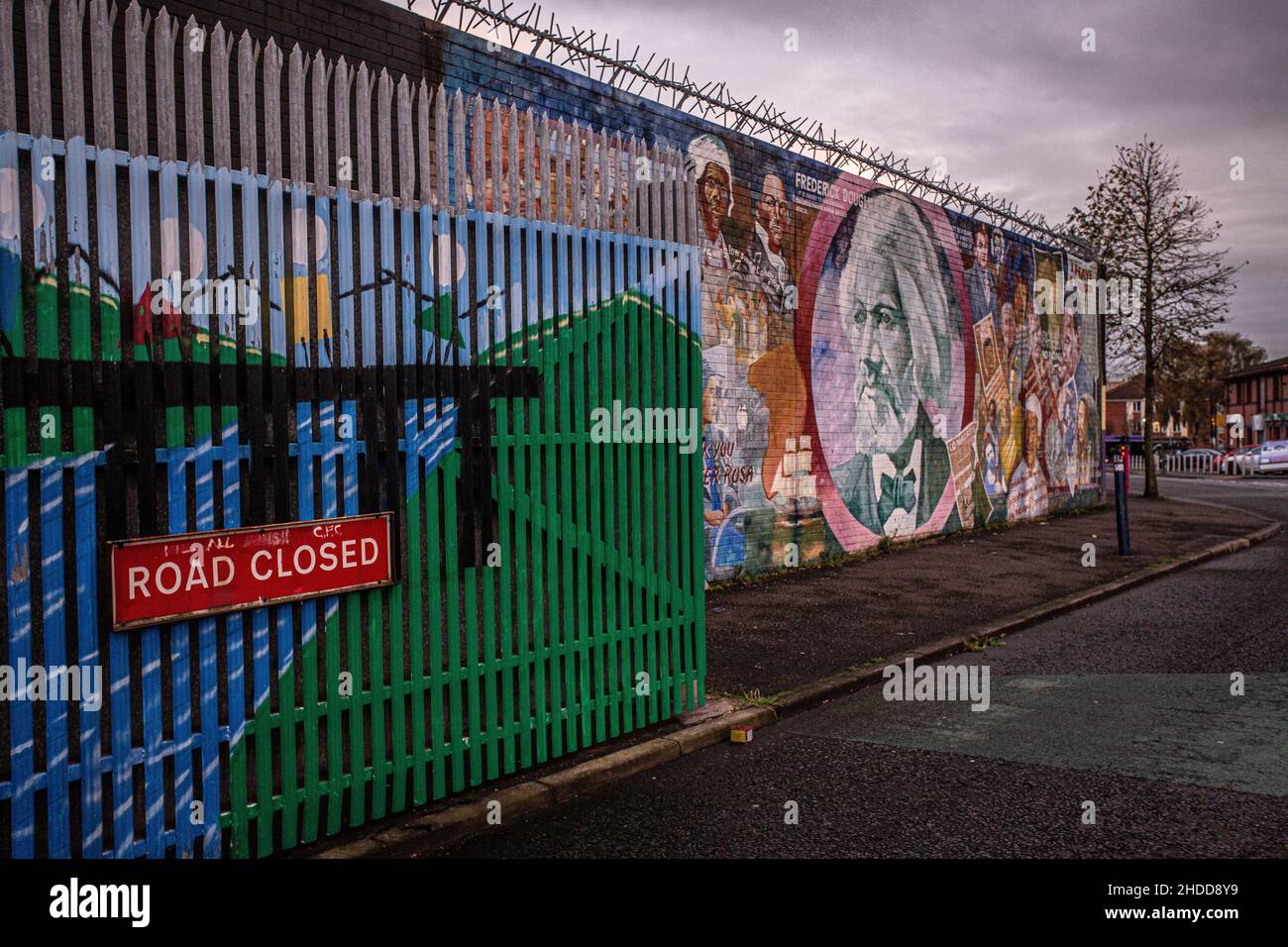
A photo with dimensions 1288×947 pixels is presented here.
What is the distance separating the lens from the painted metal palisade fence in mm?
3275

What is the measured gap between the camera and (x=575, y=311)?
16.5 ft

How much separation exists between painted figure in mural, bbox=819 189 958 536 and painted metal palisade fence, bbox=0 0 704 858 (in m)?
7.05

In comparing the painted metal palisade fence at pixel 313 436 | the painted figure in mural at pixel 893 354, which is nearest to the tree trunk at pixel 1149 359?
the painted figure in mural at pixel 893 354

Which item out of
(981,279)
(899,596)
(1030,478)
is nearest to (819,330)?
(899,596)

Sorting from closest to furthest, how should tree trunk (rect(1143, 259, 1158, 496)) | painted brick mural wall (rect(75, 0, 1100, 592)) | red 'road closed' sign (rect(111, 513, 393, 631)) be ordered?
red 'road closed' sign (rect(111, 513, 393, 631))
painted brick mural wall (rect(75, 0, 1100, 592))
tree trunk (rect(1143, 259, 1158, 496))

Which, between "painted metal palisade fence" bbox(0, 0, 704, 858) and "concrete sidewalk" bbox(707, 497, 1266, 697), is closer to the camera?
"painted metal palisade fence" bbox(0, 0, 704, 858)

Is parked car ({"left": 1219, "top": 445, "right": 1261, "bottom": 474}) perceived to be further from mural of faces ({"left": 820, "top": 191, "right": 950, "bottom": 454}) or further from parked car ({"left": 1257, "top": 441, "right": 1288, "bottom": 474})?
mural of faces ({"left": 820, "top": 191, "right": 950, "bottom": 454})

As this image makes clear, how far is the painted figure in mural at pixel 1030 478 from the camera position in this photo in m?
16.6

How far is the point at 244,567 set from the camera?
12.1 feet

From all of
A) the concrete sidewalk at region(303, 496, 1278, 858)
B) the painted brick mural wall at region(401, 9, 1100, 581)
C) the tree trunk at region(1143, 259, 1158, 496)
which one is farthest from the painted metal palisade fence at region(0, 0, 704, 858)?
the tree trunk at region(1143, 259, 1158, 496)

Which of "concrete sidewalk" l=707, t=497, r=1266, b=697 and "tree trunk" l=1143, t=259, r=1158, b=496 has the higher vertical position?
"tree trunk" l=1143, t=259, r=1158, b=496
